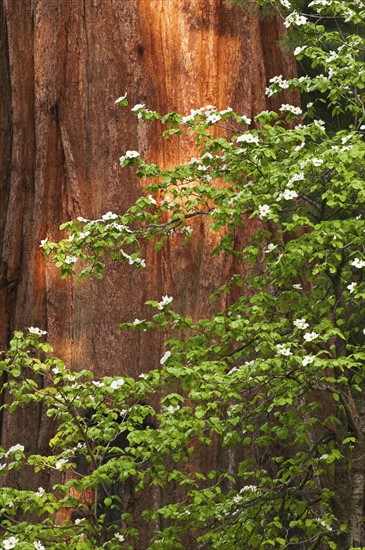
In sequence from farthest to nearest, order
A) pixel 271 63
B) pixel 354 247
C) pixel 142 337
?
1. pixel 271 63
2. pixel 142 337
3. pixel 354 247

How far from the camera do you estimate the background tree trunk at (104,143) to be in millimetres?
6773

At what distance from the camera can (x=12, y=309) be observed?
23.5ft

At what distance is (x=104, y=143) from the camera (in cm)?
695

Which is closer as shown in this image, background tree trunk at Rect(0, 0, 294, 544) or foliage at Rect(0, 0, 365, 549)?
foliage at Rect(0, 0, 365, 549)

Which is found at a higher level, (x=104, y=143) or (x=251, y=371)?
(x=104, y=143)

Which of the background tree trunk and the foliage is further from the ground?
the background tree trunk

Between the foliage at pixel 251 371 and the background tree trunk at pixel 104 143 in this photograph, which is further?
the background tree trunk at pixel 104 143

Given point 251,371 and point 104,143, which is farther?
point 104,143

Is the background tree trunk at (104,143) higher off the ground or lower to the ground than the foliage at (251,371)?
higher

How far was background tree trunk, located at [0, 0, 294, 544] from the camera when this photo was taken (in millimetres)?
6773

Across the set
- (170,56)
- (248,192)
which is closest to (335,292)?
(248,192)

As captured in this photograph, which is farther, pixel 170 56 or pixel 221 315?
pixel 170 56

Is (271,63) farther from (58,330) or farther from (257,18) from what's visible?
(58,330)

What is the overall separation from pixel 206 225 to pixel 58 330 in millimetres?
1044
